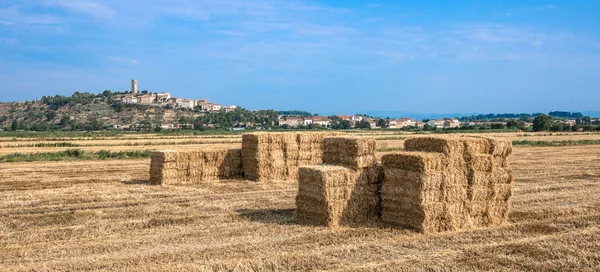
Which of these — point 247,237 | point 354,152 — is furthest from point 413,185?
point 247,237

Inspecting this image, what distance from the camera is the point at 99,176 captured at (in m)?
24.7

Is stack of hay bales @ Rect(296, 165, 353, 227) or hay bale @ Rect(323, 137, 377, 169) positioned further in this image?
hay bale @ Rect(323, 137, 377, 169)

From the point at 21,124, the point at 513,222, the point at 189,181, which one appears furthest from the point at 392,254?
the point at 21,124

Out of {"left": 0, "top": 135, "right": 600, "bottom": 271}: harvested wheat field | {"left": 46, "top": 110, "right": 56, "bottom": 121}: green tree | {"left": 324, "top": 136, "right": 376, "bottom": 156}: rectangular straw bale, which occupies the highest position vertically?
{"left": 46, "top": 110, "right": 56, "bottom": 121}: green tree

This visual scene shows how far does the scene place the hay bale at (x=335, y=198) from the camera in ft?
42.9

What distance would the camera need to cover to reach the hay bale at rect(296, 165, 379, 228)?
13.1 metres

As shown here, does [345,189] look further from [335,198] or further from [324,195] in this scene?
[324,195]

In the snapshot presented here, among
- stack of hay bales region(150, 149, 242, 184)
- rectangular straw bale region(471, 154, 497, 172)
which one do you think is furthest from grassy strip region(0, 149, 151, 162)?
rectangular straw bale region(471, 154, 497, 172)

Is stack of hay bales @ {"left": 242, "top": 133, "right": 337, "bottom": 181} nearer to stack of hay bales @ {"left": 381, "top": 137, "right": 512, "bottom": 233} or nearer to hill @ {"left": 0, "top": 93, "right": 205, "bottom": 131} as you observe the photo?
stack of hay bales @ {"left": 381, "top": 137, "right": 512, "bottom": 233}

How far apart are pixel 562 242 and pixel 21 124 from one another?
488 ft

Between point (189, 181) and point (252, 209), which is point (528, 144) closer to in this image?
point (189, 181)

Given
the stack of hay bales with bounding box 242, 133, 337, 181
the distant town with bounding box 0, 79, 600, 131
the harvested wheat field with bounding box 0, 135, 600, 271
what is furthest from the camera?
the distant town with bounding box 0, 79, 600, 131

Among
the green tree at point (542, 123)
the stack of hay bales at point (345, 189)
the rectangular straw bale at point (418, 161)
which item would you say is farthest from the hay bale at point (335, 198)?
the green tree at point (542, 123)

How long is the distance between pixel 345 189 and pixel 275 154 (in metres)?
9.46
